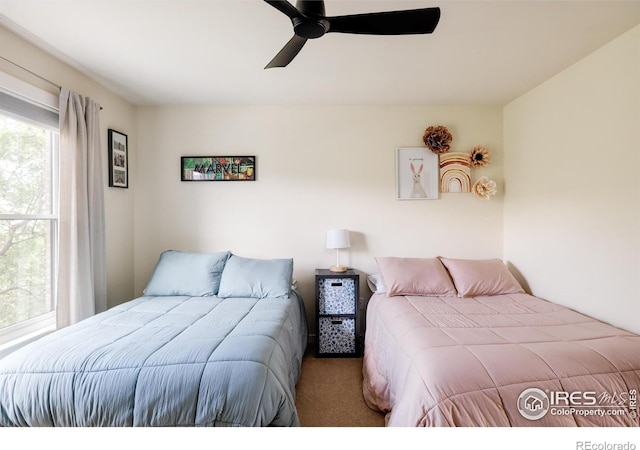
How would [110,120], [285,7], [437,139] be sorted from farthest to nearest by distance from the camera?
[437,139], [110,120], [285,7]

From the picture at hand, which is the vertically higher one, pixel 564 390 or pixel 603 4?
pixel 603 4

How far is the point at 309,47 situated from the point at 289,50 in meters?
0.56

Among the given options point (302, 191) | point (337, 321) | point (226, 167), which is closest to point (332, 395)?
point (337, 321)

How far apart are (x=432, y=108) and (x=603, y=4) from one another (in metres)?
1.52

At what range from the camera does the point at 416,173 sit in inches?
122

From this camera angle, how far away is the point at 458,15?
169cm

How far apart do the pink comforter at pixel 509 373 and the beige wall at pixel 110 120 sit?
2.59 metres

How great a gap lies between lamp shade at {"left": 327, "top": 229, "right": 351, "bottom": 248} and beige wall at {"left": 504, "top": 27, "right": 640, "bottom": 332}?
1.71 metres
